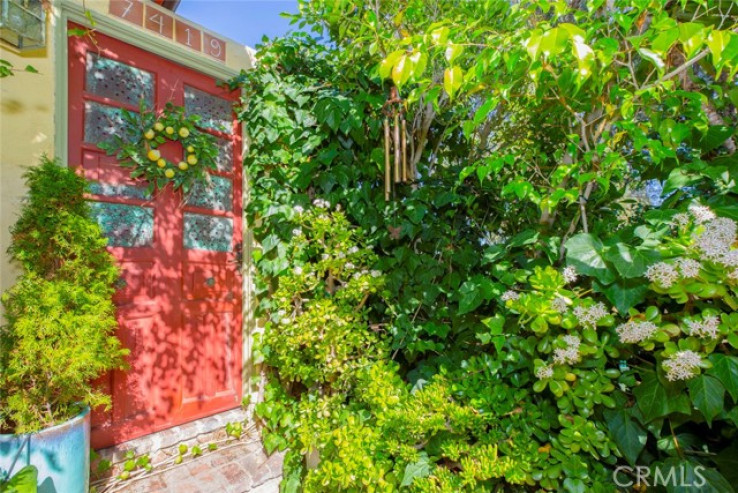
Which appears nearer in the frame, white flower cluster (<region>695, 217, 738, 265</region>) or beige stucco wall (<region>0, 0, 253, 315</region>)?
white flower cluster (<region>695, 217, 738, 265</region>)

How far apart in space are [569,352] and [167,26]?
286cm

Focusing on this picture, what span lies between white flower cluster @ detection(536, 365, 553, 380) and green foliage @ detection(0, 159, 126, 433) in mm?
1845

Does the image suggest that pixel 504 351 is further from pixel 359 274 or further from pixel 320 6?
pixel 320 6

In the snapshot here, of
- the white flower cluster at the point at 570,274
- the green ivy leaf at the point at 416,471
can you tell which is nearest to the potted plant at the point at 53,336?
the green ivy leaf at the point at 416,471

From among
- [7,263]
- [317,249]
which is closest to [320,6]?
[317,249]

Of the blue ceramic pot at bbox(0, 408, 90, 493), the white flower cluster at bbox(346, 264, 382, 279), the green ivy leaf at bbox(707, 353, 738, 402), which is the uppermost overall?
the white flower cluster at bbox(346, 264, 382, 279)

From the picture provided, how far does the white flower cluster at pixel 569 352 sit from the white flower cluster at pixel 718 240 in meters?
0.42

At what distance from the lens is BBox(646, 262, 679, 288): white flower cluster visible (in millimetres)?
1042

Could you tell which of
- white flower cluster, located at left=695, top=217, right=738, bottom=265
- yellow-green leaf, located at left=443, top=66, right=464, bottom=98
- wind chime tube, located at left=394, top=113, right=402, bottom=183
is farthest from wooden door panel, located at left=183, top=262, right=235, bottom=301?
white flower cluster, located at left=695, top=217, right=738, bottom=265

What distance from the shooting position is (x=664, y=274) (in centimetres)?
105

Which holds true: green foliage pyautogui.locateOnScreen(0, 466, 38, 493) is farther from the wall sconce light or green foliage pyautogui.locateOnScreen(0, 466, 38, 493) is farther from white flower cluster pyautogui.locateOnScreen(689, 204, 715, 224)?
white flower cluster pyautogui.locateOnScreen(689, 204, 715, 224)
